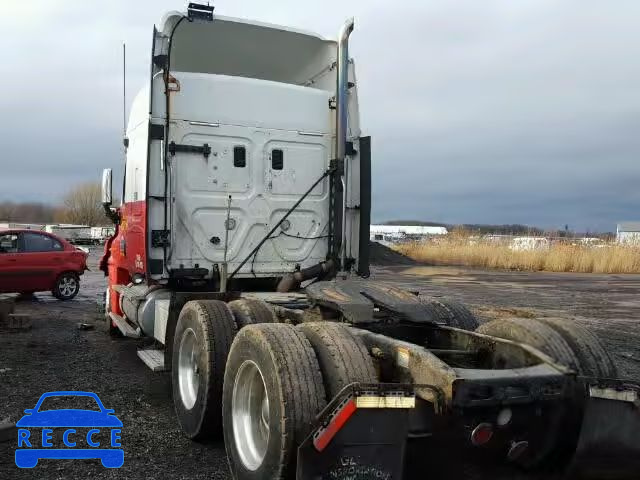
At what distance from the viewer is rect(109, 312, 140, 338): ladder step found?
274 inches

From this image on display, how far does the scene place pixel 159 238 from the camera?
20.6 feet

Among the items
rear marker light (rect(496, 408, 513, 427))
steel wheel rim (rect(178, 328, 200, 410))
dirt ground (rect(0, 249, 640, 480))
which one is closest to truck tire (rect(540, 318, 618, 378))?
dirt ground (rect(0, 249, 640, 480))

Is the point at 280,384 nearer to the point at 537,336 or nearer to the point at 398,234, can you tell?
the point at 537,336

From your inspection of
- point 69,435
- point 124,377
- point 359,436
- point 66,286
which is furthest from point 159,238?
point 66,286

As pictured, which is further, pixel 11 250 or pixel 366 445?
pixel 11 250

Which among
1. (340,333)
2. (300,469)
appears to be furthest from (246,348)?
(300,469)

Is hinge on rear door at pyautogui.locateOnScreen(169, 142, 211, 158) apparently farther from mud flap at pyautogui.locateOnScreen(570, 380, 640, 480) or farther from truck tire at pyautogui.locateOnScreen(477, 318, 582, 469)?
mud flap at pyautogui.locateOnScreen(570, 380, 640, 480)

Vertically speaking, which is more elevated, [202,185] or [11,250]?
[202,185]

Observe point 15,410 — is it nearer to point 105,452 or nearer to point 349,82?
point 105,452

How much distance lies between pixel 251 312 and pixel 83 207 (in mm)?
72353

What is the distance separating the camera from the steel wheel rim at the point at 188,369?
4.66 metres

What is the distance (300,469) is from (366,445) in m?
0.33

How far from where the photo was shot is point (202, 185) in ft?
21.0

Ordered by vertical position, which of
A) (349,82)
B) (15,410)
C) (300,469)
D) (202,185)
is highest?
(349,82)
